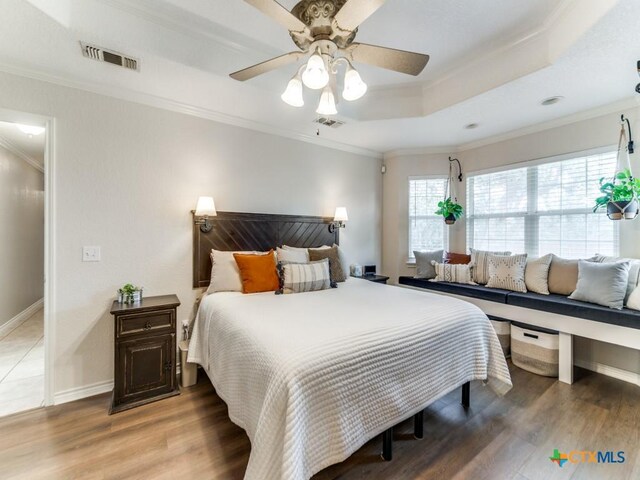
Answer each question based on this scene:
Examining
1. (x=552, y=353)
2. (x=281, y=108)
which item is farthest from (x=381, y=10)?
(x=552, y=353)

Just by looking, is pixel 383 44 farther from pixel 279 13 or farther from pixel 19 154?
pixel 19 154

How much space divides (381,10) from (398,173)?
268 centimetres

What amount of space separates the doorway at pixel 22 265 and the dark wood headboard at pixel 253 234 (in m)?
1.27

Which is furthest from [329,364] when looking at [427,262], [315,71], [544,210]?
[544,210]

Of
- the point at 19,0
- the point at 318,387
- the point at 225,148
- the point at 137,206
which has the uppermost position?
→ the point at 19,0

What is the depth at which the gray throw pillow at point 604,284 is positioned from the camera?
2451mm

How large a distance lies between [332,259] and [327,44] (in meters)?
2.21

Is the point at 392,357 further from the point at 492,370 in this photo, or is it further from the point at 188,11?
the point at 188,11

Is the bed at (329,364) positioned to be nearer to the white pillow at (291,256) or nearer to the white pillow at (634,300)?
the white pillow at (291,256)

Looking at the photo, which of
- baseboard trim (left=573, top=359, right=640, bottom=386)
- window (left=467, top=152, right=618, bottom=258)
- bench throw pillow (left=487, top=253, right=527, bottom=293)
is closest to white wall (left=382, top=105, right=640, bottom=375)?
baseboard trim (left=573, top=359, right=640, bottom=386)

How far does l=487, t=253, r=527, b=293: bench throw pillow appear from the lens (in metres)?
3.19

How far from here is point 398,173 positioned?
14.6ft

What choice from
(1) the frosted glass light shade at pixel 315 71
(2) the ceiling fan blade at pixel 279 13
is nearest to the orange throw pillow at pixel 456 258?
(1) the frosted glass light shade at pixel 315 71

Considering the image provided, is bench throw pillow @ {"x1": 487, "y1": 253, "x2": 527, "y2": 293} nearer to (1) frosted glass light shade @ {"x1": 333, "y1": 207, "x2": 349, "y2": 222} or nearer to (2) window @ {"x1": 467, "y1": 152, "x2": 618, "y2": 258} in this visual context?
(2) window @ {"x1": 467, "y1": 152, "x2": 618, "y2": 258}
